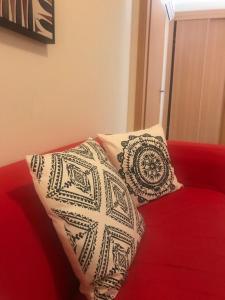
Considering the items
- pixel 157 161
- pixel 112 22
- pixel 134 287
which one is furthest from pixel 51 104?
pixel 112 22

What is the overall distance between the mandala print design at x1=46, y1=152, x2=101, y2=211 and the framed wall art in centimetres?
48

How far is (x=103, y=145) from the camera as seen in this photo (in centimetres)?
130

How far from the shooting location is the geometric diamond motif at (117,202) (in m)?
0.80

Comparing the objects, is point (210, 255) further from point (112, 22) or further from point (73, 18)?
point (112, 22)

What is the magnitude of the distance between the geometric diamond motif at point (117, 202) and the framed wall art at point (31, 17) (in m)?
0.57

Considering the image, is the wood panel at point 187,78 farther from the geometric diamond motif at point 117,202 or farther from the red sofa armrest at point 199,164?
the geometric diamond motif at point 117,202

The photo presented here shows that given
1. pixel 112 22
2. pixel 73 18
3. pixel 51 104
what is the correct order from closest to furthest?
pixel 51 104, pixel 73 18, pixel 112 22

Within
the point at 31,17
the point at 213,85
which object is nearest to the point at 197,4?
the point at 213,85

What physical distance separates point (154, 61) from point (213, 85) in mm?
1541

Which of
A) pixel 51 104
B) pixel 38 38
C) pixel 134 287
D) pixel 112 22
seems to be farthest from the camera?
pixel 112 22

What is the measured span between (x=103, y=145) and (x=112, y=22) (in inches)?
38.8

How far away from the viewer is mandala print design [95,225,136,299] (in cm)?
71

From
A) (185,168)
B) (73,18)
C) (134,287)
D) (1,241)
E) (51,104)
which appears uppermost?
(73,18)

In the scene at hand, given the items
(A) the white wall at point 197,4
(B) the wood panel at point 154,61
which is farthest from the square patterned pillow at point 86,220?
(A) the white wall at point 197,4
